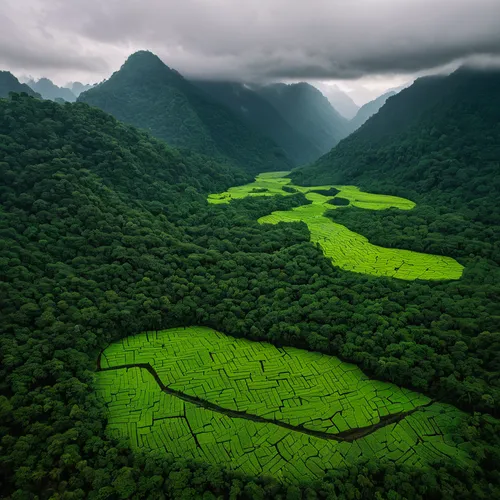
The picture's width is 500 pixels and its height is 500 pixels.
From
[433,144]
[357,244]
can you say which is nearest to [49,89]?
[433,144]

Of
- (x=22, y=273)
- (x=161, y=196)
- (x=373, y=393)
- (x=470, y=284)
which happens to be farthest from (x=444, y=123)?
(x=22, y=273)

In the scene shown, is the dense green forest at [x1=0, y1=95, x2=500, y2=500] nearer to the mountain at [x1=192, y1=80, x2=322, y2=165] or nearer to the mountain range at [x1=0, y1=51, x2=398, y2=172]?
the mountain range at [x1=0, y1=51, x2=398, y2=172]

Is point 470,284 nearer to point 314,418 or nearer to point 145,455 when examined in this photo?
point 314,418

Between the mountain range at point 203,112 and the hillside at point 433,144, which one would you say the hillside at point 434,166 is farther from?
the mountain range at point 203,112

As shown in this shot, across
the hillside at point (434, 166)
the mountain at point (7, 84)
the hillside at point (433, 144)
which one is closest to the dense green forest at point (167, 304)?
the hillside at point (434, 166)

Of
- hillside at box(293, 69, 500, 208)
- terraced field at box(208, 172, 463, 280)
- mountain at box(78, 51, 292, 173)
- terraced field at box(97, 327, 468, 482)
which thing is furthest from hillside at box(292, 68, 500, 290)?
mountain at box(78, 51, 292, 173)
